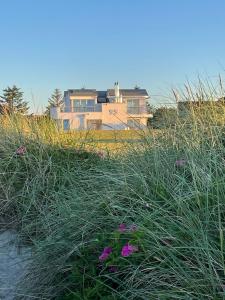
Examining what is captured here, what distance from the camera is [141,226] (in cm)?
222

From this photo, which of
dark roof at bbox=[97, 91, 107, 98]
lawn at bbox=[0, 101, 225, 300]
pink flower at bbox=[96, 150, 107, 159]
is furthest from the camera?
dark roof at bbox=[97, 91, 107, 98]

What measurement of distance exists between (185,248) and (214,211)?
31 centimetres

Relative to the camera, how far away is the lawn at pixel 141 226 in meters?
2.00

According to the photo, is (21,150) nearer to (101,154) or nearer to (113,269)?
(101,154)

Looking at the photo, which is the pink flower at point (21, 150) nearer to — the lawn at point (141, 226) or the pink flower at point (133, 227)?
the lawn at point (141, 226)

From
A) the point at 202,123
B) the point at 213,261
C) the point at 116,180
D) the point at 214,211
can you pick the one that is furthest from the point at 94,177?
the point at 213,261

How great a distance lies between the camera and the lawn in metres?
2.00

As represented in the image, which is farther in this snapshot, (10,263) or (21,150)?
(21,150)

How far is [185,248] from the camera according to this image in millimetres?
2072

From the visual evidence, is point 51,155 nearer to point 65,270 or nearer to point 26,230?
point 26,230

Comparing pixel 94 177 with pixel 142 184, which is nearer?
pixel 142 184

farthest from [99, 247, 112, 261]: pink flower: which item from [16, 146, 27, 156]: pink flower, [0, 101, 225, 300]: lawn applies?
[16, 146, 27, 156]: pink flower

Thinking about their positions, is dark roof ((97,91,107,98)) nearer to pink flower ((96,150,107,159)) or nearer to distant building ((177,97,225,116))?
pink flower ((96,150,107,159))

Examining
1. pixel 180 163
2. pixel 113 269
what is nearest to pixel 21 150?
pixel 180 163
